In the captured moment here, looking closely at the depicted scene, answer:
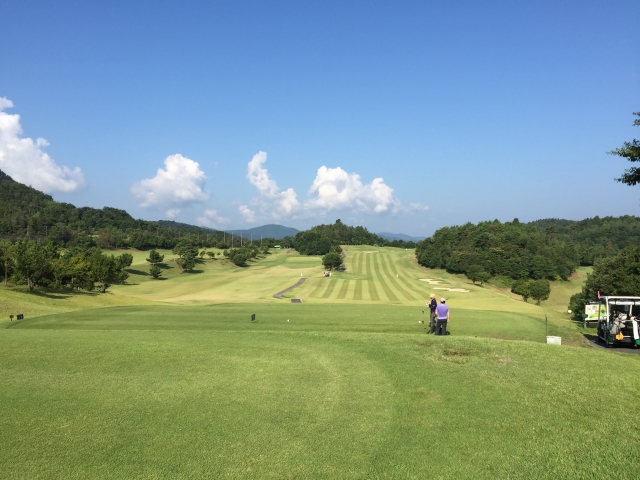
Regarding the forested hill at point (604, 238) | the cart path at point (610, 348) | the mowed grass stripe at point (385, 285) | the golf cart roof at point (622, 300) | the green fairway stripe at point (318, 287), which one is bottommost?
the green fairway stripe at point (318, 287)

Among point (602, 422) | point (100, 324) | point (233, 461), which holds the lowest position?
point (100, 324)

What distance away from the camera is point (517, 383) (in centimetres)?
1067

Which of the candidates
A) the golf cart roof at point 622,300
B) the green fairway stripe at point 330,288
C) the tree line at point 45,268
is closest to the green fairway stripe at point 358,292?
the green fairway stripe at point 330,288

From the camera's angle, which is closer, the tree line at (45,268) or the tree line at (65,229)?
the tree line at (45,268)

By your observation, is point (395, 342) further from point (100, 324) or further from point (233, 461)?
point (100, 324)

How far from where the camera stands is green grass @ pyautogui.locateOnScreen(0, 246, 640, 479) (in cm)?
703

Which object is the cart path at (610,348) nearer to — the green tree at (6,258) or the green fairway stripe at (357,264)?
the green tree at (6,258)

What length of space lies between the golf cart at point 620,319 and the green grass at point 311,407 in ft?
29.8

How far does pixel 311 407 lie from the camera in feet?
31.0

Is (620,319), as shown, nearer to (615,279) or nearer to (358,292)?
(615,279)

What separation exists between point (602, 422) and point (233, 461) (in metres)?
7.26

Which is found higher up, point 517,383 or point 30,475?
point 517,383

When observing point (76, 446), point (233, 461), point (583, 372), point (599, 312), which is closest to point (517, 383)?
point (583, 372)

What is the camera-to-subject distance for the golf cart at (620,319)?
2122 cm
